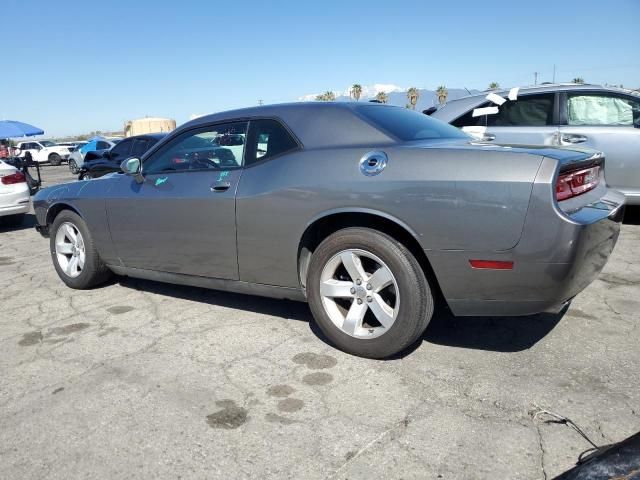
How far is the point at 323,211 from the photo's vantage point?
3090 millimetres

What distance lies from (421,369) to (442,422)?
1.80 ft

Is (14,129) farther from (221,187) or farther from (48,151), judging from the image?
(221,187)

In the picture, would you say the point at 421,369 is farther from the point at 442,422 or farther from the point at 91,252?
the point at 91,252

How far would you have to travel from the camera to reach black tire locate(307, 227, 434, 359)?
9.35ft

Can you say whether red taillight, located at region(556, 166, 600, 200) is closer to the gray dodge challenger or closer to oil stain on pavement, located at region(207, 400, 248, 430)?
the gray dodge challenger

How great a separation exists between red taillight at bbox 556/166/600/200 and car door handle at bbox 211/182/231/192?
6.61 ft

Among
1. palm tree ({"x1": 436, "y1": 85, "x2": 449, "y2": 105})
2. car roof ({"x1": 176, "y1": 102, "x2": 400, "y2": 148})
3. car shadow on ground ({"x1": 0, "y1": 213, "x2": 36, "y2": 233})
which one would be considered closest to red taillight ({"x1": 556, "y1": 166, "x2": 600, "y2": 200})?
car roof ({"x1": 176, "y1": 102, "x2": 400, "y2": 148})

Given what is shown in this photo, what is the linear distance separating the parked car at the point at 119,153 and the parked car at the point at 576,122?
291 inches

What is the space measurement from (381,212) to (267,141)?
3.40ft

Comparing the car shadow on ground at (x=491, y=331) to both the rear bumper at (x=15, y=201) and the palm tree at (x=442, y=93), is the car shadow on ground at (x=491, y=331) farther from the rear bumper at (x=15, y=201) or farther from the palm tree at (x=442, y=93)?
the palm tree at (x=442, y=93)

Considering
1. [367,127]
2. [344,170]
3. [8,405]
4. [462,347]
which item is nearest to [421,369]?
[462,347]

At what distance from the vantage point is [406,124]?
342 centimetres

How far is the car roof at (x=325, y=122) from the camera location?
3135 mm

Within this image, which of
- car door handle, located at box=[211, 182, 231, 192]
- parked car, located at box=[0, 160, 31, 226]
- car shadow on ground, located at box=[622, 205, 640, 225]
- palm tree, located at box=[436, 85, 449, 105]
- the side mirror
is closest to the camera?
car door handle, located at box=[211, 182, 231, 192]
